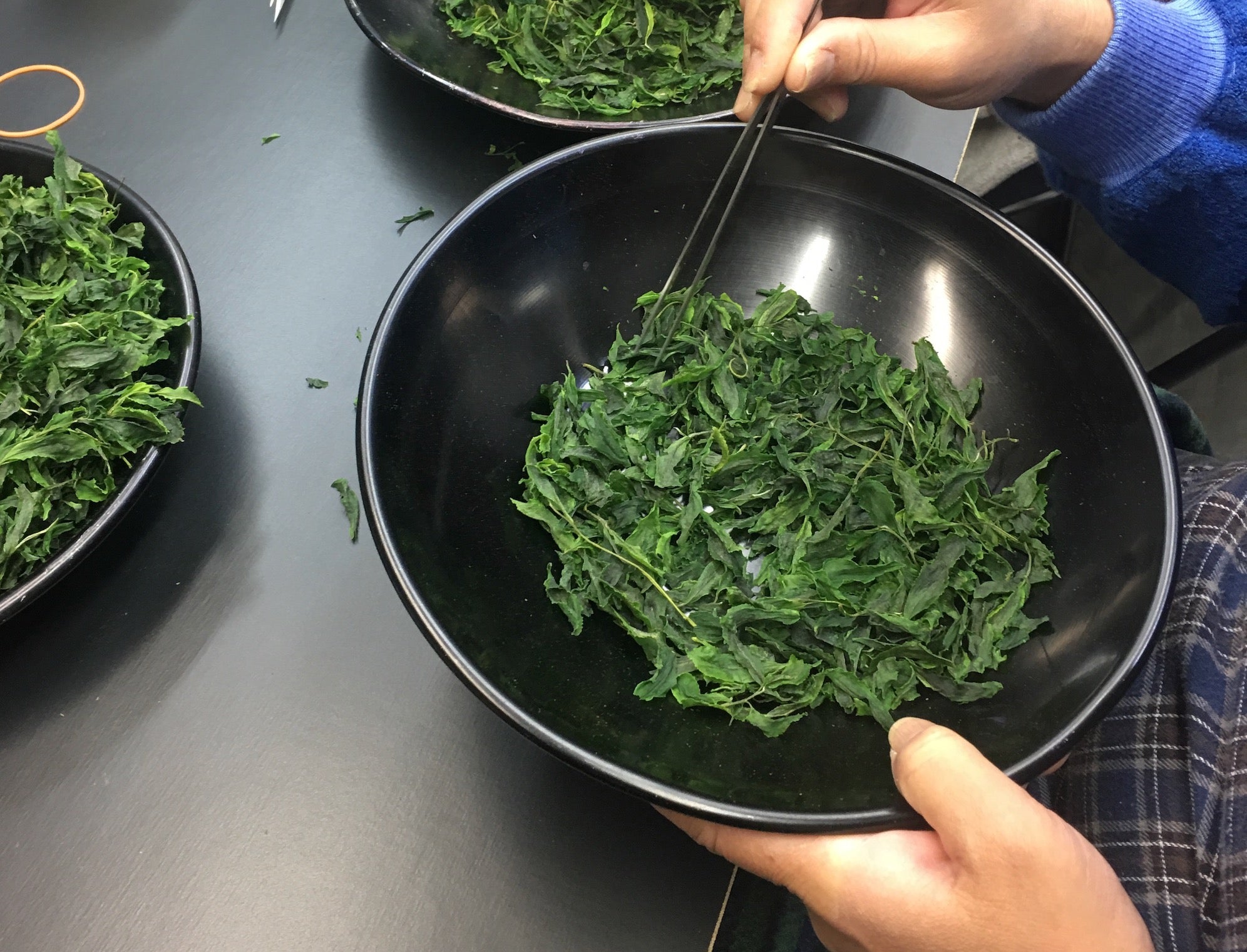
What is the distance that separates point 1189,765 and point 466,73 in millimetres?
1614

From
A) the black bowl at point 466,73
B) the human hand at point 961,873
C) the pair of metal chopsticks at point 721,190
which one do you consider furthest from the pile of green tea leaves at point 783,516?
the black bowl at point 466,73

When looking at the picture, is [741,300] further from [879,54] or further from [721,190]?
[879,54]

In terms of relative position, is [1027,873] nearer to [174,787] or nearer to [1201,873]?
[1201,873]

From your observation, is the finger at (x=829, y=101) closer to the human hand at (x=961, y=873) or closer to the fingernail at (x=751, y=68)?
the fingernail at (x=751, y=68)

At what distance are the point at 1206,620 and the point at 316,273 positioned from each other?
1453mm

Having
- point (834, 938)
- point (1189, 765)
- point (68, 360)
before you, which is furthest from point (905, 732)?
point (68, 360)

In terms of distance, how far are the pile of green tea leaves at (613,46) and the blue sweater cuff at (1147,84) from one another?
596 millimetres

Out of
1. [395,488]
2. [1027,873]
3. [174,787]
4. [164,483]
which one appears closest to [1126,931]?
[1027,873]

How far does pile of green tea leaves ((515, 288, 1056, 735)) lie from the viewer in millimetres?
979

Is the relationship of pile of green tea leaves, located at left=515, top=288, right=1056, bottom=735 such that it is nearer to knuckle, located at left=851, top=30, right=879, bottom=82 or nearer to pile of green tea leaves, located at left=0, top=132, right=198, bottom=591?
knuckle, located at left=851, top=30, right=879, bottom=82

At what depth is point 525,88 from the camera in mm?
1535

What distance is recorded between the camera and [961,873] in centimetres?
74

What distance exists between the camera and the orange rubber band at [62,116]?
153 cm

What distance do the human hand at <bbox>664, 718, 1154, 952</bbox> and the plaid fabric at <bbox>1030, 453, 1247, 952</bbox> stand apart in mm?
270
